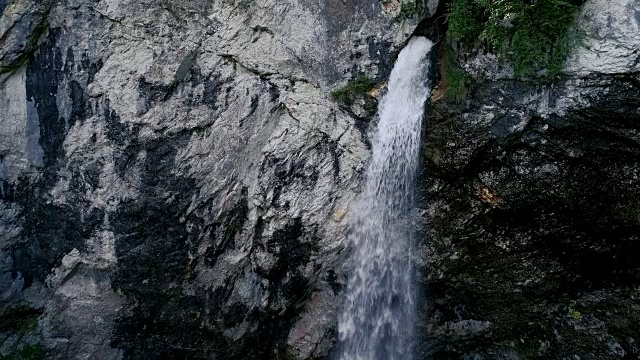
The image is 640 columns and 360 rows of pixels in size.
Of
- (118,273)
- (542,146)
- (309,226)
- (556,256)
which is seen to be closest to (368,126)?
(309,226)

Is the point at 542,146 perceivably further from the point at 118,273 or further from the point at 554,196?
the point at 118,273

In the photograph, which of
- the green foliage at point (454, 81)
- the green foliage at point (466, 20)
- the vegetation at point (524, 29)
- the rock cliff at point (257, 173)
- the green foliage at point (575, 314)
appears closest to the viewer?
the vegetation at point (524, 29)

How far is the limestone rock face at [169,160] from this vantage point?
188 inches

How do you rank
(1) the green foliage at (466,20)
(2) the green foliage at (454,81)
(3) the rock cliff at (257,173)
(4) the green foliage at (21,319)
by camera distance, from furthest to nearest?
(4) the green foliage at (21,319) < (2) the green foliage at (454,81) < (1) the green foliage at (466,20) < (3) the rock cliff at (257,173)

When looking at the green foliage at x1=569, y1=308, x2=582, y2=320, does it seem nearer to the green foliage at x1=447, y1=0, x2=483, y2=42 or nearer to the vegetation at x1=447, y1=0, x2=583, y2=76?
the vegetation at x1=447, y1=0, x2=583, y2=76

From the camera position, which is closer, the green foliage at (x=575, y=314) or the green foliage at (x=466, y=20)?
the green foliage at (x=466, y=20)

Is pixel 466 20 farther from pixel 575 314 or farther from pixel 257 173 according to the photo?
pixel 575 314

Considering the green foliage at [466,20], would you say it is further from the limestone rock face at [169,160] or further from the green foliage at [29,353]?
the green foliage at [29,353]

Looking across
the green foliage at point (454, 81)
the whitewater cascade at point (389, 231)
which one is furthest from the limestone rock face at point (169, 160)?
the green foliage at point (454, 81)

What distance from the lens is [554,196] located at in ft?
17.6

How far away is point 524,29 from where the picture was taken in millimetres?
4734

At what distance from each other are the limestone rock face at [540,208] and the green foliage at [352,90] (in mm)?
731

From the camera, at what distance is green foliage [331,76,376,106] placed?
5.25 m

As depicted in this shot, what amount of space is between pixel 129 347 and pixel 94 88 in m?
2.91
